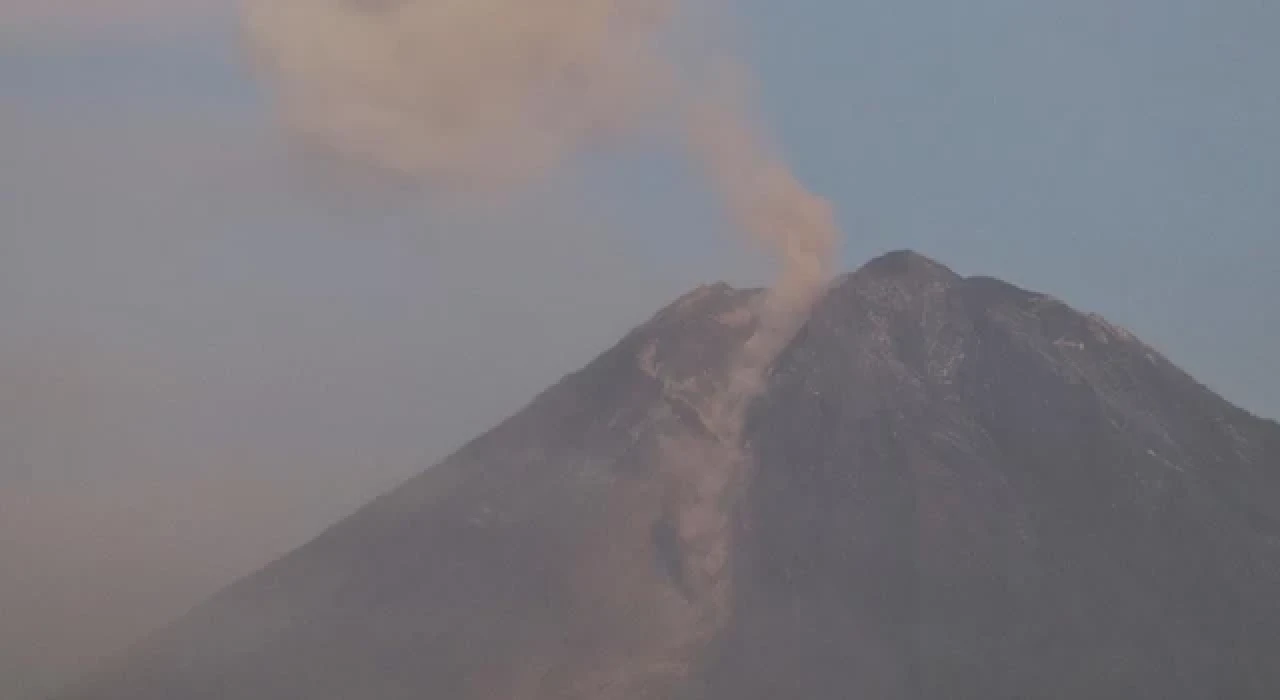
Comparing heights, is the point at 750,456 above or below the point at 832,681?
above

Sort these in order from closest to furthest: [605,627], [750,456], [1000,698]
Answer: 1. [1000,698]
2. [605,627]
3. [750,456]

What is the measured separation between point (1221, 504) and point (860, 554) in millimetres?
12764

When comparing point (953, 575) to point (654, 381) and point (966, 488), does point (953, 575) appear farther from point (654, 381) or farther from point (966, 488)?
point (654, 381)

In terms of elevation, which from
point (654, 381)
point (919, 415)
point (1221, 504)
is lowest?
point (1221, 504)

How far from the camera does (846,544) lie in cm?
5491

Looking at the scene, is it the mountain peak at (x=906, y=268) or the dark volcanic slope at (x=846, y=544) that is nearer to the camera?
the dark volcanic slope at (x=846, y=544)

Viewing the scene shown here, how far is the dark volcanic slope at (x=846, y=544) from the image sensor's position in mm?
50406

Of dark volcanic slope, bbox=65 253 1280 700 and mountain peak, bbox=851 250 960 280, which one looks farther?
mountain peak, bbox=851 250 960 280

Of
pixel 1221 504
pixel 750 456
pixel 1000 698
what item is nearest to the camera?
pixel 1000 698

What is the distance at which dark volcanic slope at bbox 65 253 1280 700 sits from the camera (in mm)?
50406

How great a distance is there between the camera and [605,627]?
52.4 metres

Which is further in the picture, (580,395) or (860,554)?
(580,395)

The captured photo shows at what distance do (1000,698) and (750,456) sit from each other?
573 inches

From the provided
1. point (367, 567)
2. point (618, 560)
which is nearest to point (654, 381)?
point (618, 560)
